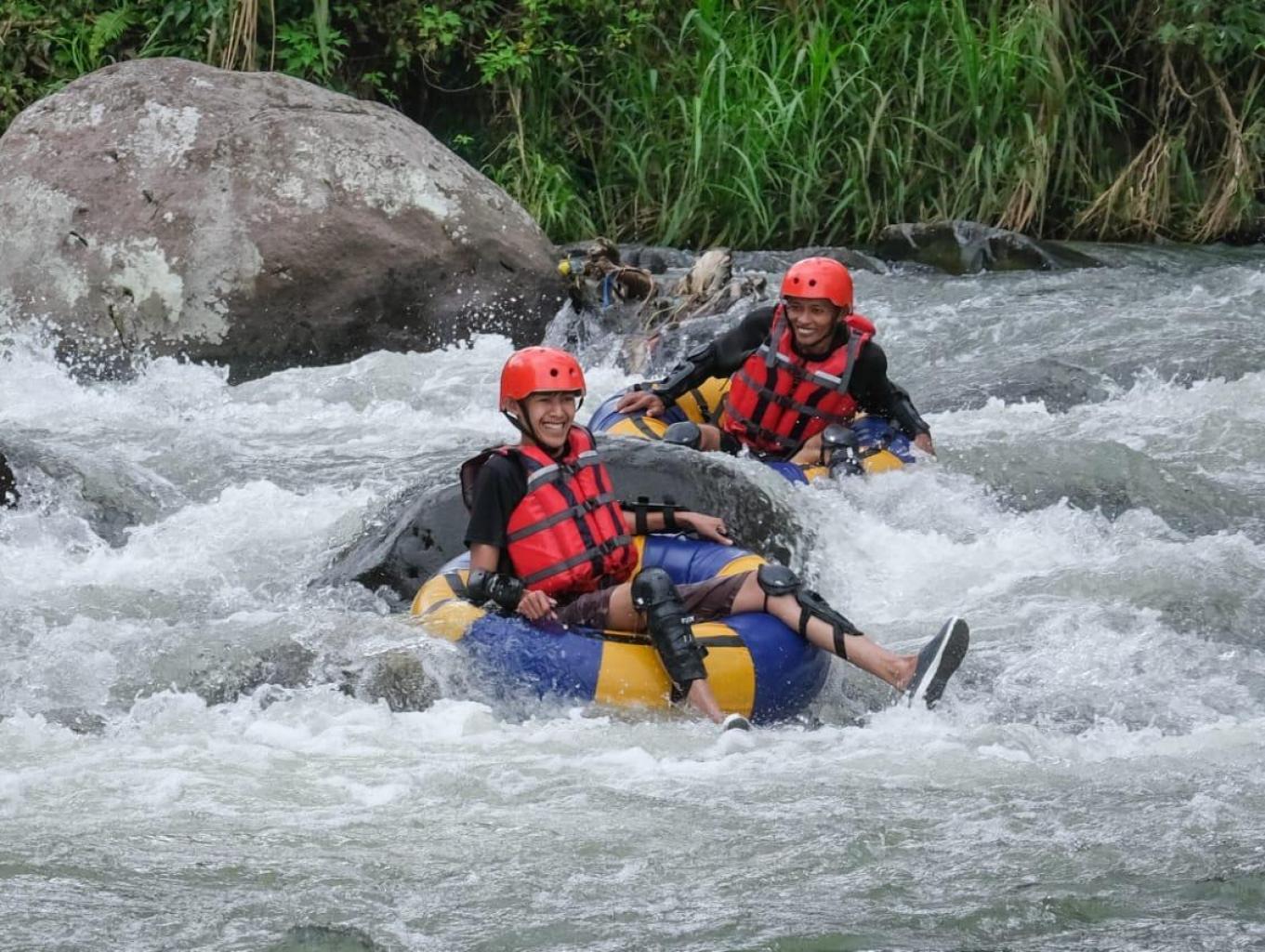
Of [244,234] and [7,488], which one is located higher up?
[244,234]

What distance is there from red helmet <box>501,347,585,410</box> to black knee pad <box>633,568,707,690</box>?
0.61 meters

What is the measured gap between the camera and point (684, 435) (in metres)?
6.61

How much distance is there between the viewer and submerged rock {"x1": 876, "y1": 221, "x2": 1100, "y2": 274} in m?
10.4

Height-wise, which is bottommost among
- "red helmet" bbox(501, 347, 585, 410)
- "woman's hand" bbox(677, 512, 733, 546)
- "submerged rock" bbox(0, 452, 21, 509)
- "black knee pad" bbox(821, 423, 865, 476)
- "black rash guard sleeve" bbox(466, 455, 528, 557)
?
"submerged rock" bbox(0, 452, 21, 509)

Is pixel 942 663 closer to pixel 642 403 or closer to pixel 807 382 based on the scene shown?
pixel 807 382

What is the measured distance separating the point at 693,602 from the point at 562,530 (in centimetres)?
41

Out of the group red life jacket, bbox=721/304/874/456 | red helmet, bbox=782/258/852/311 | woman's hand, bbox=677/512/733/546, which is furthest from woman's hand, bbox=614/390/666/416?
woman's hand, bbox=677/512/733/546

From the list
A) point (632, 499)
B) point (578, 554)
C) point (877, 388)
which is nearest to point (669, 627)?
point (578, 554)

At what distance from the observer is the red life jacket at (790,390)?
689 centimetres

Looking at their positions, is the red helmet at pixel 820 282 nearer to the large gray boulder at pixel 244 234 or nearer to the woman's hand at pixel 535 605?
the woman's hand at pixel 535 605

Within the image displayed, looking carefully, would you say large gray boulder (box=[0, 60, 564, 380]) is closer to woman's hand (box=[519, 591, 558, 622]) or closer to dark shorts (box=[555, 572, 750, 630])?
dark shorts (box=[555, 572, 750, 630])

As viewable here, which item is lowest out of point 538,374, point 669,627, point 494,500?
point 669,627

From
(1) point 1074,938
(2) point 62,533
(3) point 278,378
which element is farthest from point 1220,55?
(1) point 1074,938

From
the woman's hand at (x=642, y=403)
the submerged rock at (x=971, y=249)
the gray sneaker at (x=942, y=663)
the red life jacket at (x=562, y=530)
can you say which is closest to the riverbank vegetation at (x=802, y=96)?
the submerged rock at (x=971, y=249)
